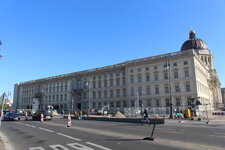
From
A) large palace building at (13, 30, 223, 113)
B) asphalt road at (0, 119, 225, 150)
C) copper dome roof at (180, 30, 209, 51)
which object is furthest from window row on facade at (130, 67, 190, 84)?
asphalt road at (0, 119, 225, 150)

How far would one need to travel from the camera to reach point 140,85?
61.4 metres

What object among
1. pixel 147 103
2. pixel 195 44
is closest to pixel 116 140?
pixel 147 103

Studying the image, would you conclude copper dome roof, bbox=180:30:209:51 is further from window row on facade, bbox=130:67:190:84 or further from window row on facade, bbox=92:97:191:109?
window row on facade, bbox=92:97:191:109

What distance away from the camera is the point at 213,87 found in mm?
88438

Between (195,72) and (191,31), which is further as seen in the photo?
(191,31)

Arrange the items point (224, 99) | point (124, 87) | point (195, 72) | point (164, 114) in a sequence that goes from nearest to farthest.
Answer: point (164, 114) → point (195, 72) → point (124, 87) → point (224, 99)

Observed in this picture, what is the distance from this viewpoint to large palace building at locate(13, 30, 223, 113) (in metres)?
53.1

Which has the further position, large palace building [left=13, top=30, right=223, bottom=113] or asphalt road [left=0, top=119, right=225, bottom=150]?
large palace building [left=13, top=30, right=223, bottom=113]

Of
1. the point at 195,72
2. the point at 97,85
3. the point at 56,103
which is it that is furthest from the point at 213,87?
the point at 56,103

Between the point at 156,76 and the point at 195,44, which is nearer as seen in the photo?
the point at 156,76

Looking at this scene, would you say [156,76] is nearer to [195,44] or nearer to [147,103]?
[147,103]

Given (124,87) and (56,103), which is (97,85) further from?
(56,103)

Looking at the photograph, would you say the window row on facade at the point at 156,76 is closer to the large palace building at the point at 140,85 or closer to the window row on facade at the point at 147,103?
the large palace building at the point at 140,85

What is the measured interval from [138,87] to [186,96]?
15723mm
